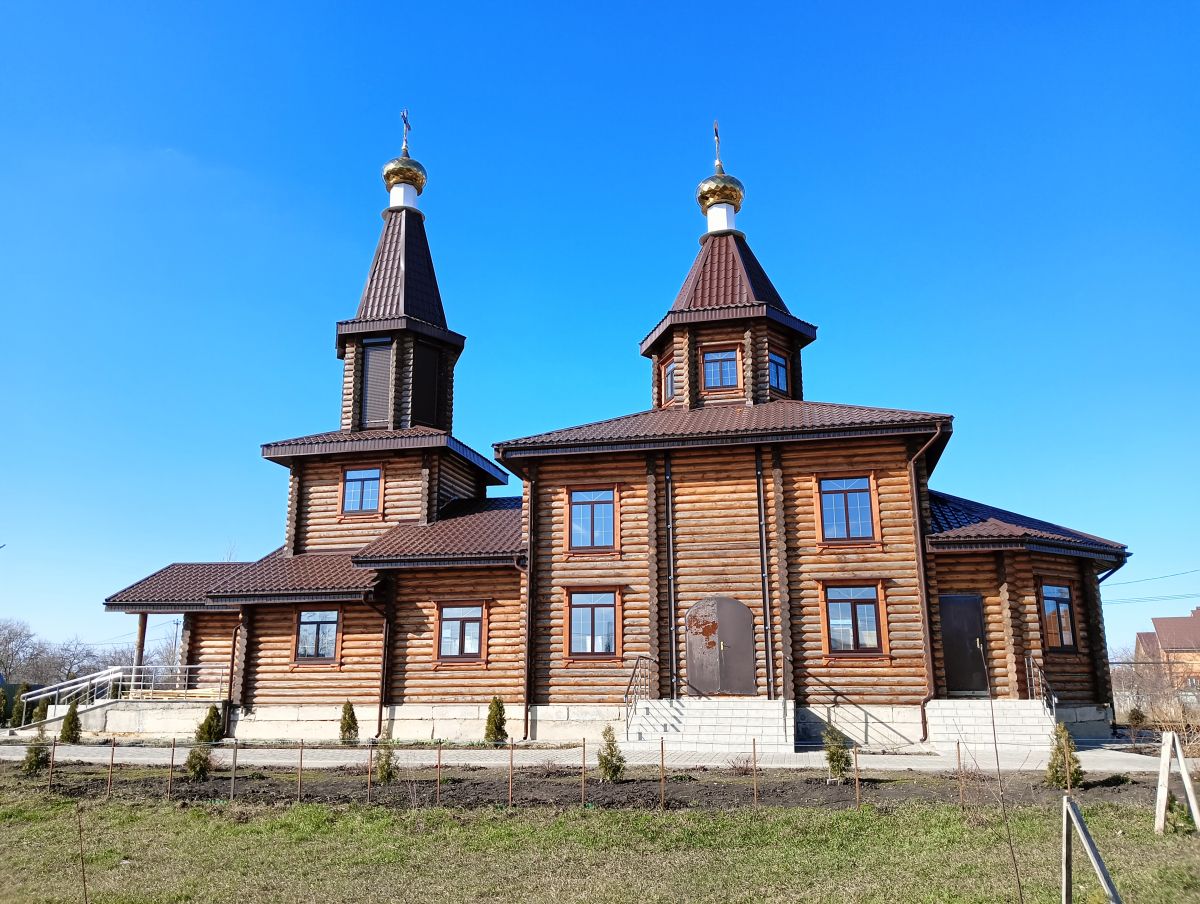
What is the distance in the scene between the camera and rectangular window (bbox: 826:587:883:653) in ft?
63.1

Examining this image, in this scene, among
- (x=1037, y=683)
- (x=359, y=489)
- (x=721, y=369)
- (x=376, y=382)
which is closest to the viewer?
(x=1037, y=683)

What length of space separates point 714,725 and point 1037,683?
21.5 feet

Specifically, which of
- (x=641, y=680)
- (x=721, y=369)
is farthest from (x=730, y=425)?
(x=641, y=680)

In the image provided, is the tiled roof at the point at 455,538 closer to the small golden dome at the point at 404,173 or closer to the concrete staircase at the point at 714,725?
the concrete staircase at the point at 714,725

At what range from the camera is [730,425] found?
20.8 metres

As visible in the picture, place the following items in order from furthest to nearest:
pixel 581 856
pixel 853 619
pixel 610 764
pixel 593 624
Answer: pixel 593 624 → pixel 853 619 → pixel 610 764 → pixel 581 856

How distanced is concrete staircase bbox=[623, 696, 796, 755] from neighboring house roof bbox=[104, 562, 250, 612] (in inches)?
509

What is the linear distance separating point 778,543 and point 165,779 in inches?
484

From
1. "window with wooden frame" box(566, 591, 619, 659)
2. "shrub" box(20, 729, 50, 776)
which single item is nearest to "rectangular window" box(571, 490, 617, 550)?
A: "window with wooden frame" box(566, 591, 619, 659)

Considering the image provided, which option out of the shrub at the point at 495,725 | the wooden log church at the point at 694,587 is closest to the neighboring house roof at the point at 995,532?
the wooden log church at the point at 694,587

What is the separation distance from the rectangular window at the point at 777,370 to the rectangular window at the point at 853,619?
6035 mm

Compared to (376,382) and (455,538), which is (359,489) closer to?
(376,382)

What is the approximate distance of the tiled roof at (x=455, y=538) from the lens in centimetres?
2136

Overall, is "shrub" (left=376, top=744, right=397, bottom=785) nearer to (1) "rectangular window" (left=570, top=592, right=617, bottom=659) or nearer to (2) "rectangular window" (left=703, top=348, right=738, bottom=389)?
(1) "rectangular window" (left=570, top=592, right=617, bottom=659)
